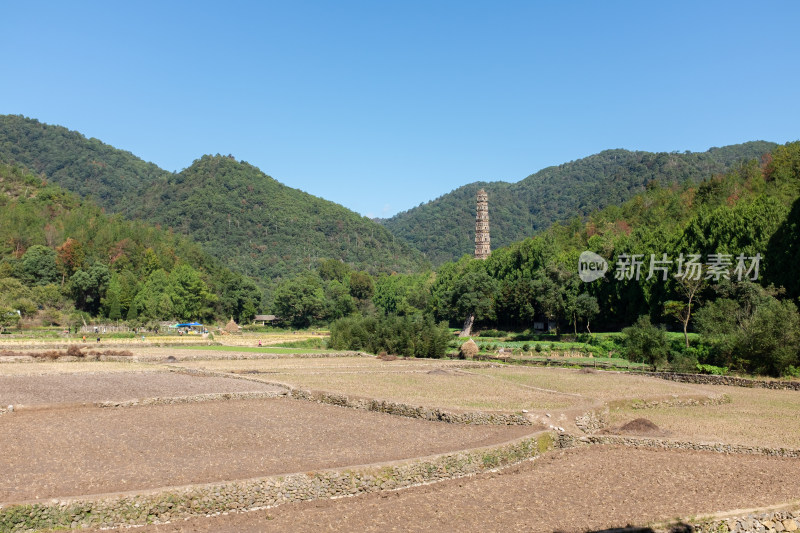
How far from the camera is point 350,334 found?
182 ft

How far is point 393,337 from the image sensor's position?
5219 centimetres

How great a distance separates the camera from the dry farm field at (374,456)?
1141 centimetres

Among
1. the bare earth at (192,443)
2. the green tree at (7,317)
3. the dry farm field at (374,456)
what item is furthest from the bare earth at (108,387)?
the green tree at (7,317)

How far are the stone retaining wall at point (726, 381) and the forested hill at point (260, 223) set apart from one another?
118 meters

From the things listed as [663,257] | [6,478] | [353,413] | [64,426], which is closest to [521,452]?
[353,413]

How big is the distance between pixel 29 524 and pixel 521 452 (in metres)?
10.4

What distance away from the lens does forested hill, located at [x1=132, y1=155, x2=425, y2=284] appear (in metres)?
160

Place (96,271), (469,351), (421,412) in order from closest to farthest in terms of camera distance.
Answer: (421,412) → (469,351) → (96,271)

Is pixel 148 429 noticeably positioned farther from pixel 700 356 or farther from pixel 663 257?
pixel 663 257

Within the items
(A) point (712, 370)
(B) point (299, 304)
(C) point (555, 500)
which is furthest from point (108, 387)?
(B) point (299, 304)

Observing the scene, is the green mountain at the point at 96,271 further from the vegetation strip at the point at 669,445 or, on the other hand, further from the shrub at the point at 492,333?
the vegetation strip at the point at 669,445

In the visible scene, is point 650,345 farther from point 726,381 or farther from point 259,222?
point 259,222

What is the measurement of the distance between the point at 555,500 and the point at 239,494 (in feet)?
19.1

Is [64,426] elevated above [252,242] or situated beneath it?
situated beneath
